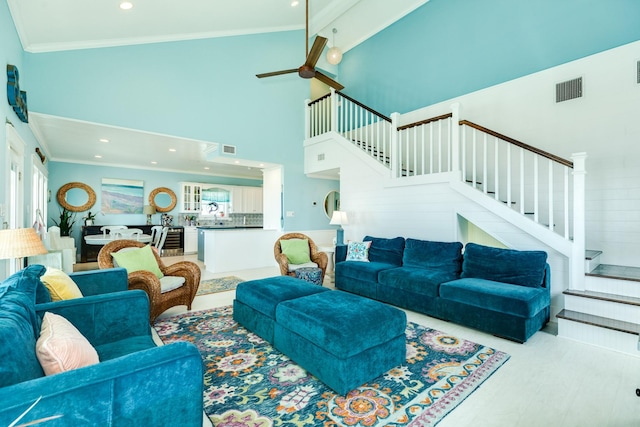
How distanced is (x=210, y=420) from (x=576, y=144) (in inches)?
213

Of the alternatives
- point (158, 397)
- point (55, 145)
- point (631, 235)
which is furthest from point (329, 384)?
point (55, 145)

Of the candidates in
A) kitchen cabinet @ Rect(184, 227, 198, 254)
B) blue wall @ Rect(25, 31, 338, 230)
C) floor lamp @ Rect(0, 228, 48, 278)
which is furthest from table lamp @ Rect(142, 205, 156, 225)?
floor lamp @ Rect(0, 228, 48, 278)

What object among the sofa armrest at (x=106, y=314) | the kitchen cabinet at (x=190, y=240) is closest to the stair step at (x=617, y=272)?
the sofa armrest at (x=106, y=314)

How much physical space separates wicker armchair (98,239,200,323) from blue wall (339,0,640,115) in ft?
17.9

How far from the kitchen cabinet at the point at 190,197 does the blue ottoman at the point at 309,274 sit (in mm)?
6213

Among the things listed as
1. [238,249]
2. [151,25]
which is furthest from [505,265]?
[151,25]

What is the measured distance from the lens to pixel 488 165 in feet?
16.8

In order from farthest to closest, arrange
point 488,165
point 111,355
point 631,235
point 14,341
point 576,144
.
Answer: point 488,165, point 576,144, point 631,235, point 111,355, point 14,341

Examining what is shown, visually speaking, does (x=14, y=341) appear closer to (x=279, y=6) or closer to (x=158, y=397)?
(x=158, y=397)

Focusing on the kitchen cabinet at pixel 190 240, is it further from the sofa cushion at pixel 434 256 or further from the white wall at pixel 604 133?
the white wall at pixel 604 133

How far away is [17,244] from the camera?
2119 mm

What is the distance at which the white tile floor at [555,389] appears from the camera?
6.00ft

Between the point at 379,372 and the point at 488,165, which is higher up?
the point at 488,165

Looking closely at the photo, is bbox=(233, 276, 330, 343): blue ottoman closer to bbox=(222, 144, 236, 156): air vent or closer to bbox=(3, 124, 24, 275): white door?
bbox=(3, 124, 24, 275): white door
